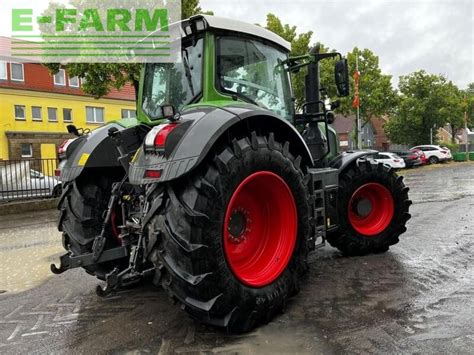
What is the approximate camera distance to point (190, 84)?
162 inches

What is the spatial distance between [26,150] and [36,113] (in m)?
3.00

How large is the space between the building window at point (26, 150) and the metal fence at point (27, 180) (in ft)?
63.3

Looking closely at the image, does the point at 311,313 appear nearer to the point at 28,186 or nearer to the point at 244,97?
the point at 244,97

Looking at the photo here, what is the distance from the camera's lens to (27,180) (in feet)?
44.3

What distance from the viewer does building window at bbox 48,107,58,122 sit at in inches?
1302

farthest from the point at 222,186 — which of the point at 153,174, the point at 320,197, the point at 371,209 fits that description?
the point at 371,209

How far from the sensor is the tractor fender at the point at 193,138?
10.0 ft

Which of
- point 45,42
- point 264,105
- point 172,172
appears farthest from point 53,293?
point 45,42

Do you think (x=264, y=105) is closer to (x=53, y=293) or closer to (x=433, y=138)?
(x=53, y=293)

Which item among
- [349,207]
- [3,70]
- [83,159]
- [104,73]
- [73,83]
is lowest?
[349,207]

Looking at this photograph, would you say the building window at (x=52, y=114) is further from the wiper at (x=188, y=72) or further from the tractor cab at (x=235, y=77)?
the wiper at (x=188, y=72)

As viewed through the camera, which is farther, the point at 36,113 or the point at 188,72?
the point at 36,113

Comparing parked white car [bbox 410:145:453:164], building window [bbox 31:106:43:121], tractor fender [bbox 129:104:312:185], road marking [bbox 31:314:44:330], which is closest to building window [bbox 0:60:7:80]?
building window [bbox 31:106:43:121]

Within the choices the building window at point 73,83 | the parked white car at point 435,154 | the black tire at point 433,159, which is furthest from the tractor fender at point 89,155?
the black tire at point 433,159
